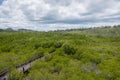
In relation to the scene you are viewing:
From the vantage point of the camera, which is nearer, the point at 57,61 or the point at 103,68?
the point at 103,68

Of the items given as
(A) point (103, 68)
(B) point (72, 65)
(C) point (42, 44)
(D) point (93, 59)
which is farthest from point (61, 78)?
(C) point (42, 44)

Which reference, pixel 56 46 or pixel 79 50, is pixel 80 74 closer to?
pixel 79 50

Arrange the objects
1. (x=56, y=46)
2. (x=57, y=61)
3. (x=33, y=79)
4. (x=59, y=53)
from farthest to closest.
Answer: (x=56, y=46) → (x=59, y=53) → (x=57, y=61) → (x=33, y=79)

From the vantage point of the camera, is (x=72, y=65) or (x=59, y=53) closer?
(x=72, y=65)

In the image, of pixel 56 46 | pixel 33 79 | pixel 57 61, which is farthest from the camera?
pixel 56 46

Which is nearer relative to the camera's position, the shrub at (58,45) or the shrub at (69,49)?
the shrub at (69,49)

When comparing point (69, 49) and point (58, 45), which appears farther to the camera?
point (58, 45)

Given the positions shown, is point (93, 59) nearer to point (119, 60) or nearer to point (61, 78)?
point (119, 60)

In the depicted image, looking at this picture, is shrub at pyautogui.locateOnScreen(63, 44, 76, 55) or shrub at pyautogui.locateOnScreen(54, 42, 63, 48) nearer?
shrub at pyautogui.locateOnScreen(63, 44, 76, 55)

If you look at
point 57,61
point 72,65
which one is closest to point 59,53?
point 57,61
